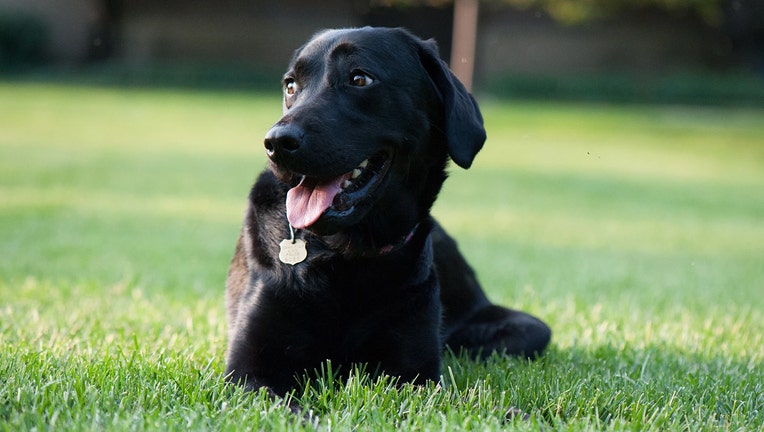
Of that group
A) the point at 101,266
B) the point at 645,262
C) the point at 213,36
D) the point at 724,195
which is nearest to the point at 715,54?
the point at 213,36

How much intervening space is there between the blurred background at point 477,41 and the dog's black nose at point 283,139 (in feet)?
92.6

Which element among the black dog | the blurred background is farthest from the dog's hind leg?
the blurred background

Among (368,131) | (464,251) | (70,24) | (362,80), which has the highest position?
(362,80)

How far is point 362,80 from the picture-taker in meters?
2.94

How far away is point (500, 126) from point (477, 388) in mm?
21673

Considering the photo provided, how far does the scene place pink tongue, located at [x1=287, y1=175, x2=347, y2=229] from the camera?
2.74 meters

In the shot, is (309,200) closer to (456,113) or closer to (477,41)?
(456,113)

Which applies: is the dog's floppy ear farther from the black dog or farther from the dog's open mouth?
the dog's open mouth

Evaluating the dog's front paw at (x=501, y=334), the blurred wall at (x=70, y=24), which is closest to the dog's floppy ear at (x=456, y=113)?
the dog's front paw at (x=501, y=334)

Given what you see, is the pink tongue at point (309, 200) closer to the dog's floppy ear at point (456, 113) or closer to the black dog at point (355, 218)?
the black dog at point (355, 218)

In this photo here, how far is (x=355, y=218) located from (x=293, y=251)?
319mm

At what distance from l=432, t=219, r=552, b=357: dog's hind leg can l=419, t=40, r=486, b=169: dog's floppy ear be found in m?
0.75

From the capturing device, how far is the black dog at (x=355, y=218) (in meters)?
2.81

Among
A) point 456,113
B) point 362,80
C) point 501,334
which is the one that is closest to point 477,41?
point 501,334
